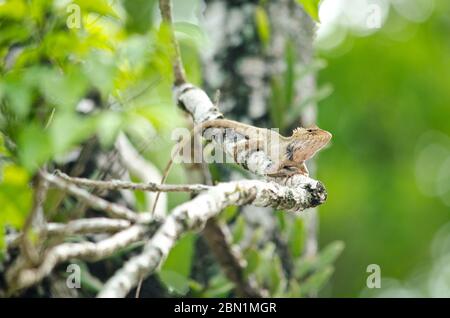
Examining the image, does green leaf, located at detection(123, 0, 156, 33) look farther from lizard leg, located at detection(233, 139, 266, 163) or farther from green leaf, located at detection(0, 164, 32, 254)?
green leaf, located at detection(0, 164, 32, 254)

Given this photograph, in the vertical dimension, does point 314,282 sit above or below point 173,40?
below

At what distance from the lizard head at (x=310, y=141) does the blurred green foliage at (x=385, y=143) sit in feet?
16.6

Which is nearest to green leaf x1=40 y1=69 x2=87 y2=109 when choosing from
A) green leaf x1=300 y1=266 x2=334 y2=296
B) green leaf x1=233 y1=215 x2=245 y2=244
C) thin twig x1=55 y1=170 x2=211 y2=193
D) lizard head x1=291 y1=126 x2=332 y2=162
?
thin twig x1=55 y1=170 x2=211 y2=193

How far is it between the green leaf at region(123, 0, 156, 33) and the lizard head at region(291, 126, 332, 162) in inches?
46.6

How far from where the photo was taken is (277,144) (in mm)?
3715

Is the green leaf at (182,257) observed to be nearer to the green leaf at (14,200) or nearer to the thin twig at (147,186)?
the green leaf at (14,200)

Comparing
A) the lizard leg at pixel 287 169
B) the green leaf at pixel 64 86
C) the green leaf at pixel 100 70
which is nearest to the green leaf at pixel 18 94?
the green leaf at pixel 64 86

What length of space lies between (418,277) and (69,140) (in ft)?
26.1

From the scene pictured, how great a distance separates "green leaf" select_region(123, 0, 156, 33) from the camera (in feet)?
14.3

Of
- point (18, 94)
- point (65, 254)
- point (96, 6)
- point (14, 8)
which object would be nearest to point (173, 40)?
point (96, 6)

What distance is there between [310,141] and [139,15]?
134cm

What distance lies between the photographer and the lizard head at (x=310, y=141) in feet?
12.2

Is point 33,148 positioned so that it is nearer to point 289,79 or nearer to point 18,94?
point 18,94

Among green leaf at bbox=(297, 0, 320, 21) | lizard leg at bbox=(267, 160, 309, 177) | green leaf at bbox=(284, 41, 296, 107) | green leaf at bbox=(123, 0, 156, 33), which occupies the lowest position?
lizard leg at bbox=(267, 160, 309, 177)
